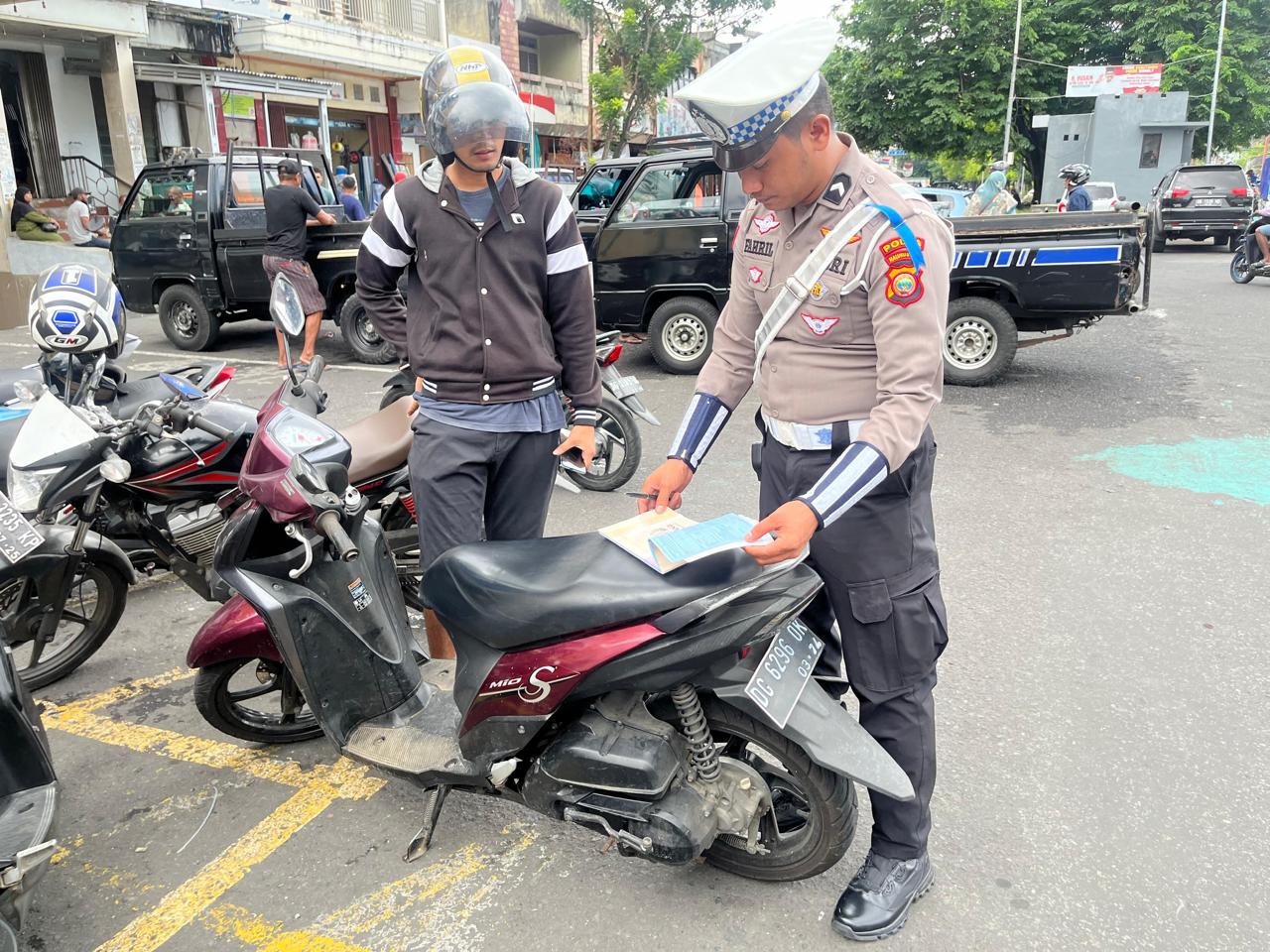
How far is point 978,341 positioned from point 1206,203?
13.7m

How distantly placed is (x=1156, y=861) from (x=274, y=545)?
2.50m

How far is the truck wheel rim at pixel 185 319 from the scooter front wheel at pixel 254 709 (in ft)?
25.7

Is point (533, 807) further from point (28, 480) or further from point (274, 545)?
point (28, 480)

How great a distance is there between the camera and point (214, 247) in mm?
9367

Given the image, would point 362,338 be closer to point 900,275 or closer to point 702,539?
point 702,539

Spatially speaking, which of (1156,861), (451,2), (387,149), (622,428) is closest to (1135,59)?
(451,2)

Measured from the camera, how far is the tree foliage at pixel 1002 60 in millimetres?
28359

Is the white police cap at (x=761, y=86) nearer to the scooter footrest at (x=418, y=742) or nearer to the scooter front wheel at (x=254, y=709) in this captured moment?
the scooter footrest at (x=418, y=742)

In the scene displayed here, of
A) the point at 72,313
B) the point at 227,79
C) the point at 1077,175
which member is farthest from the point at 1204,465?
the point at 227,79

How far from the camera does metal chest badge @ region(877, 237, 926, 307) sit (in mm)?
1854

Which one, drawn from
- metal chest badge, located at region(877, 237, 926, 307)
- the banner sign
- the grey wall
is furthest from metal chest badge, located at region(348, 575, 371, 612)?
the banner sign

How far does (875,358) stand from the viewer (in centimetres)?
200

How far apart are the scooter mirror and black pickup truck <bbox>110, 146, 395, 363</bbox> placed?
6402mm

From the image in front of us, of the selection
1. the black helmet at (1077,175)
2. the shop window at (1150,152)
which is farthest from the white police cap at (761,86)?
the shop window at (1150,152)
